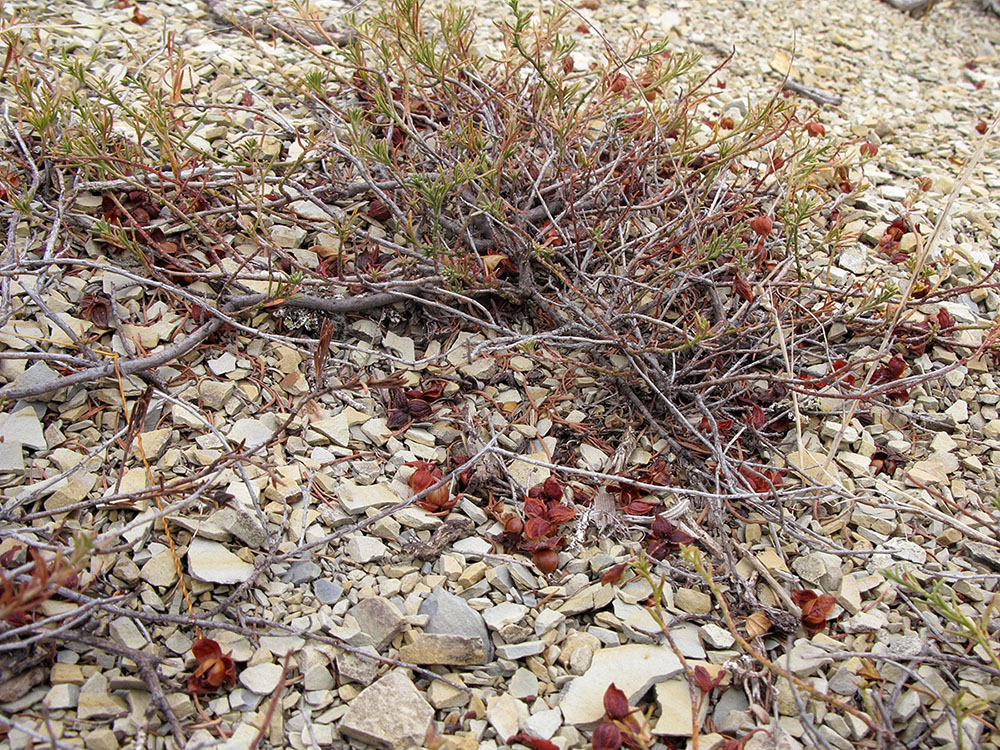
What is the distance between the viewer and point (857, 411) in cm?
251

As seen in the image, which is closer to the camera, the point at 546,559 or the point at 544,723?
the point at 544,723

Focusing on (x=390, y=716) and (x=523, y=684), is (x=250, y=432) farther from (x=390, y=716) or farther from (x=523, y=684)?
(x=523, y=684)

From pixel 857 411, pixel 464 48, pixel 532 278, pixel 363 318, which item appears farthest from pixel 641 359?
pixel 464 48

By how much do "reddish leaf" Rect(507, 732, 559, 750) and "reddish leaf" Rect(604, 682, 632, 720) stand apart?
14cm

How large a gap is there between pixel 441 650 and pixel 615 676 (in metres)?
0.43

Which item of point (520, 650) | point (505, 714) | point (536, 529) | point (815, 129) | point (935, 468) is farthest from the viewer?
point (815, 129)

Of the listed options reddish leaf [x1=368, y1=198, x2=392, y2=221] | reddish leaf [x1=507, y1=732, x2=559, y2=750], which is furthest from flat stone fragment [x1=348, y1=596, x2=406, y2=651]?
reddish leaf [x1=368, y1=198, x2=392, y2=221]

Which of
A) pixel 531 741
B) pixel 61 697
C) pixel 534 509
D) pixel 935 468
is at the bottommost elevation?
pixel 61 697

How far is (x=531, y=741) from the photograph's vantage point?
173 cm

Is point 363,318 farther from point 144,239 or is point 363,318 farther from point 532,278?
point 144,239

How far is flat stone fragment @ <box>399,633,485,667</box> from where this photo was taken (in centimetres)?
184

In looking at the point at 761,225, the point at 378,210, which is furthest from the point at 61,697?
the point at 761,225

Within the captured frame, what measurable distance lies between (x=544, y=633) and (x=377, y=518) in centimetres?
53

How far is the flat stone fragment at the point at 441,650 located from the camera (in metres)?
1.84
